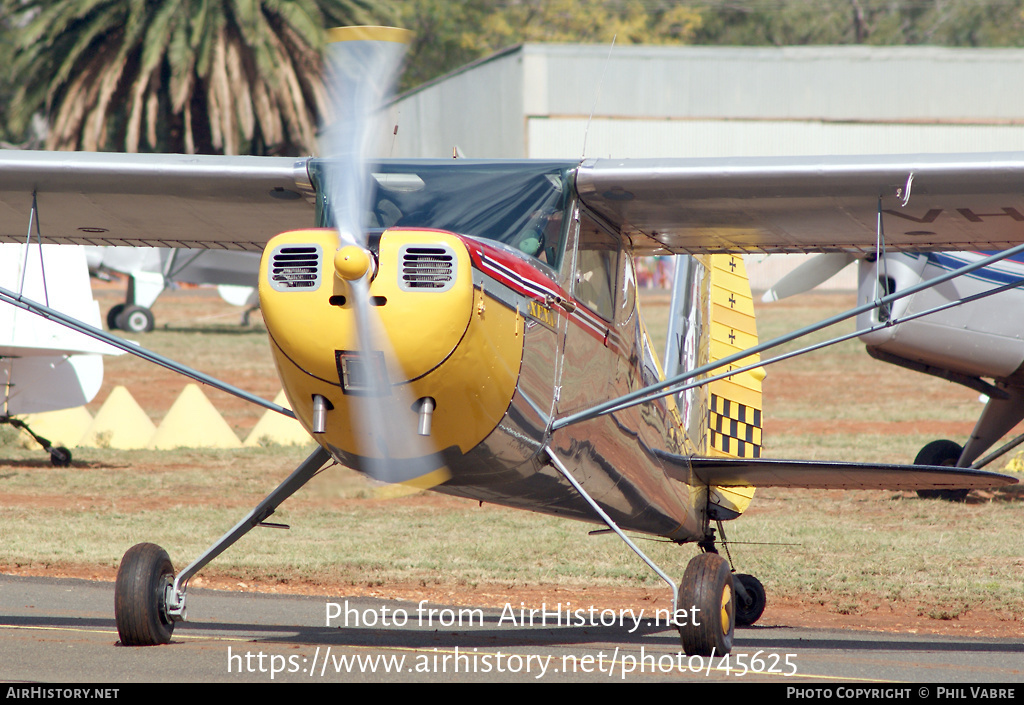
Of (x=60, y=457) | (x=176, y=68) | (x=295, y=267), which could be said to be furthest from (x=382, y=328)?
(x=176, y=68)

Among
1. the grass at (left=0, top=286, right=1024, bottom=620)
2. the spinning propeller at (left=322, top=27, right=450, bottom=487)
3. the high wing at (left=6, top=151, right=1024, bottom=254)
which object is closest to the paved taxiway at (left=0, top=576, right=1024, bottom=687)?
the grass at (left=0, top=286, right=1024, bottom=620)

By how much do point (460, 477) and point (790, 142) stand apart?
123ft

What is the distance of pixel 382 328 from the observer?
5.05m

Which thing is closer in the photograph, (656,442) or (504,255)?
(504,255)

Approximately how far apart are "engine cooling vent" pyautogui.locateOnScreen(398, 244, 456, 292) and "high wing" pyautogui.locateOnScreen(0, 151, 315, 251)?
2.28m

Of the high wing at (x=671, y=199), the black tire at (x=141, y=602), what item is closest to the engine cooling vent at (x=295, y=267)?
the high wing at (x=671, y=199)

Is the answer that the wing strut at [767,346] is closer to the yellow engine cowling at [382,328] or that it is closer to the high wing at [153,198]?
the yellow engine cowling at [382,328]

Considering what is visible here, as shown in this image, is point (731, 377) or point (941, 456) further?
point (941, 456)

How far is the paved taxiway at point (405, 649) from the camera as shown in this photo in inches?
229

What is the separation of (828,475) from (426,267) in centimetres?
370

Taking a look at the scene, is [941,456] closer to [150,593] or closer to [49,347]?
[150,593]

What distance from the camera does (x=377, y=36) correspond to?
5.46m
